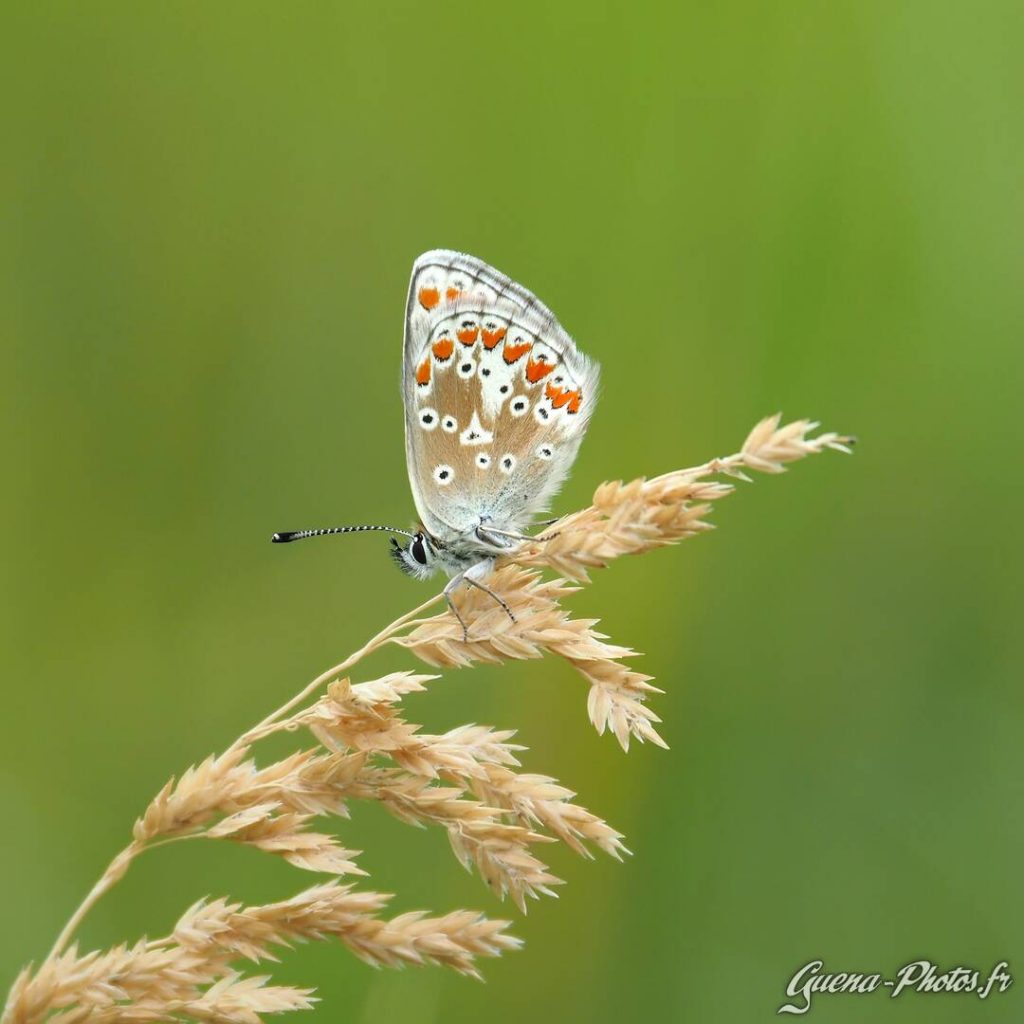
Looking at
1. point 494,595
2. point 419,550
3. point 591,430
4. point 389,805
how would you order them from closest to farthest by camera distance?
point 389,805, point 494,595, point 419,550, point 591,430

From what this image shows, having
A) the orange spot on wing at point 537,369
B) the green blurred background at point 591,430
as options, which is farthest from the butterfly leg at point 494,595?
the green blurred background at point 591,430

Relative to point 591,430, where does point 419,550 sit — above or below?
below

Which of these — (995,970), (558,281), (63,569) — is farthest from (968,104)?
(63,569)

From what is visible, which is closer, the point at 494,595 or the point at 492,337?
the point at 494,595

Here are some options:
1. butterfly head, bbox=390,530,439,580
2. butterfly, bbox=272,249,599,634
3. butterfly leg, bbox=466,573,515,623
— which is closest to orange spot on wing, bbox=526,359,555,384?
butterfly, bbox=272,249,599,634

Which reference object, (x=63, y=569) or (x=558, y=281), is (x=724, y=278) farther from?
(x=63, y=569)

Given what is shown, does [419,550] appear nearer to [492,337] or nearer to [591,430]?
[492,337]

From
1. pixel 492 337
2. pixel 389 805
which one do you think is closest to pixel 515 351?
pixel 492 337

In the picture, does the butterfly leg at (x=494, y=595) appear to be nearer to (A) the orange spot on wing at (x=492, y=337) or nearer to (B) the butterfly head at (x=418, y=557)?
(B) the butterfly head at (x=418, y=557)
